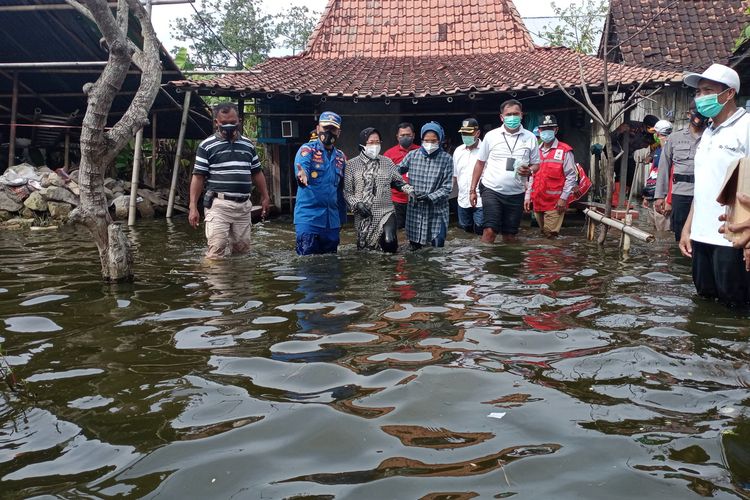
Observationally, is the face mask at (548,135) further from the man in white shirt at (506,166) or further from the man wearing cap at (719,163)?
the man wearing cap at (719,163)

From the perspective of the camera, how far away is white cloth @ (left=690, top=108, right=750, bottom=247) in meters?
4.59

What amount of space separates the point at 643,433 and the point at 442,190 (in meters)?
5.21

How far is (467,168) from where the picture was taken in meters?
9.37

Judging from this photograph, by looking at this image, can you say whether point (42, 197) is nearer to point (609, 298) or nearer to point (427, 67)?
point (427, 67)

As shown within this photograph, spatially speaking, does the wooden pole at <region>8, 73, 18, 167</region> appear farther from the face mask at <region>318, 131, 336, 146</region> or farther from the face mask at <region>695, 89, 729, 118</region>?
the face mask at <region>695, 89, 729, 118</region>

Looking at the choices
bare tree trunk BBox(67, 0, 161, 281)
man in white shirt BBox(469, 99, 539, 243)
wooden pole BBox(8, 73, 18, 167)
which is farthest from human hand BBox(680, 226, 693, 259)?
wooden pole BBox(8, 73, 18, 167)

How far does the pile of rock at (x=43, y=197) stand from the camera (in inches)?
485

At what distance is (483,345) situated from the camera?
13.3 ft

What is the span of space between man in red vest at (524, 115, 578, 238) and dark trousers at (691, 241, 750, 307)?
13.9 feet

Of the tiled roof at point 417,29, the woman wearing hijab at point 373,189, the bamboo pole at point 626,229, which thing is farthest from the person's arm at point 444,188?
the tiled roof at point 417,29

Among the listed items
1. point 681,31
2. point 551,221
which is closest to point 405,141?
point 551,221

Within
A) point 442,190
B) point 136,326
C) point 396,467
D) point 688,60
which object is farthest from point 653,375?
point 688,60

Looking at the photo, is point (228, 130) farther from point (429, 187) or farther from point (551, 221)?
point (551, 221)

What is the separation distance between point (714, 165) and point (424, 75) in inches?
395
